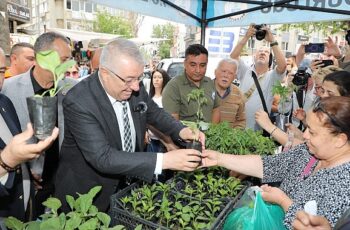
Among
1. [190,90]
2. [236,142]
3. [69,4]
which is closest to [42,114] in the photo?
[236,142]

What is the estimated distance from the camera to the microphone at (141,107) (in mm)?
2121

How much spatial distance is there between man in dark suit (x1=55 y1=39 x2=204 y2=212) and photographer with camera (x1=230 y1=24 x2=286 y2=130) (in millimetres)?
2166

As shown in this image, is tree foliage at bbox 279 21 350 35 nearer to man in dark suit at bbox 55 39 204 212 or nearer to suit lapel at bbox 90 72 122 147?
man in dark suit at bbox 55 39 204 212

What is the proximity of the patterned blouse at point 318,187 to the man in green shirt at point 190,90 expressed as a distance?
1.37m

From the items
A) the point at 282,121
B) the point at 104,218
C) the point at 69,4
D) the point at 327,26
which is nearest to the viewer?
the point at 104,218

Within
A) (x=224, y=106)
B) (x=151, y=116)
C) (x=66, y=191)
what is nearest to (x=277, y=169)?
(x=151, y=116)

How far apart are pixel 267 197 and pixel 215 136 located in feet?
2.32

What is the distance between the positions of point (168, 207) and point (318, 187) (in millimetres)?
769

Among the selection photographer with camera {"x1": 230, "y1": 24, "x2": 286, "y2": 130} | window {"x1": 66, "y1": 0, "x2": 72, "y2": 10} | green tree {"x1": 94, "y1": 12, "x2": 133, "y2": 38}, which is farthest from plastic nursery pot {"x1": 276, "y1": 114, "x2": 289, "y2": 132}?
window {"x1": 66, "y1": 0, "x2": 72, "y2": 10}

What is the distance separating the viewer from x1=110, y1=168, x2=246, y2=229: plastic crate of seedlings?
1.51 m

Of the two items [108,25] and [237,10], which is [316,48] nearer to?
[237,10]

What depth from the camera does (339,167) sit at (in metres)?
1.52

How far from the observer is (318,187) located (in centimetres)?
149

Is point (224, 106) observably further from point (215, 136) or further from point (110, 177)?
point (110, 177)
